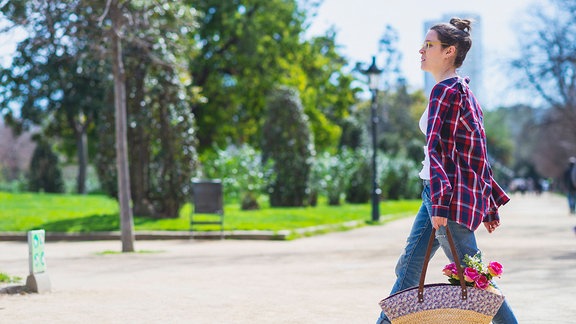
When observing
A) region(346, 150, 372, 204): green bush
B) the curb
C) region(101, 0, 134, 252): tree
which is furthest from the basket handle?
region(346, 150, 372, 204): green bush

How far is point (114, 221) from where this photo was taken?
18.2 meters

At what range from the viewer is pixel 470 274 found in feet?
14.3

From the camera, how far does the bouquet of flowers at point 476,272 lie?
14.3 ft

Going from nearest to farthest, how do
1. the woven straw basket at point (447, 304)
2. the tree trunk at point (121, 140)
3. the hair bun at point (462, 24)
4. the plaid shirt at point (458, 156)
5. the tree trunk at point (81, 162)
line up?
the woven straw basket at point (447, 304) → the plaid shirt at point (458, 156) → the hair bun at point (462, 24) → the tree trunk at point (121, 140) → the tree trunk at point (81, 162)

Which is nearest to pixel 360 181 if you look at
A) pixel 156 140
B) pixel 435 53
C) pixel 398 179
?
pixel 398 179

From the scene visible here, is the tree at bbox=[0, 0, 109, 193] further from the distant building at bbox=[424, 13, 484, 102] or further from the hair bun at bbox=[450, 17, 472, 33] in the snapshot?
the hair bun at bbox=[450, 17, 472, 33]

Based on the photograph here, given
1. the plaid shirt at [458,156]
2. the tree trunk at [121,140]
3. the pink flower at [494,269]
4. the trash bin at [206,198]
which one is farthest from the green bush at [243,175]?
the pink flower at [494,269]

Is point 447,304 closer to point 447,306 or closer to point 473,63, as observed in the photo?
point 447,306

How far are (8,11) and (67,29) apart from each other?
2.79 feet

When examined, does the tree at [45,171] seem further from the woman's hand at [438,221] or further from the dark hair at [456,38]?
the woman's hand at [438,221]

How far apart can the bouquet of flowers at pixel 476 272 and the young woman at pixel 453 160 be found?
91 millimetres

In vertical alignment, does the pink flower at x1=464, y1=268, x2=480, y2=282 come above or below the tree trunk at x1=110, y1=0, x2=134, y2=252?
below

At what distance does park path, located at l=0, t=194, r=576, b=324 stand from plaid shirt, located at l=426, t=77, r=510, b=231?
223cm

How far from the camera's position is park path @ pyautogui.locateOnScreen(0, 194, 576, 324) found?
6.86 meters
